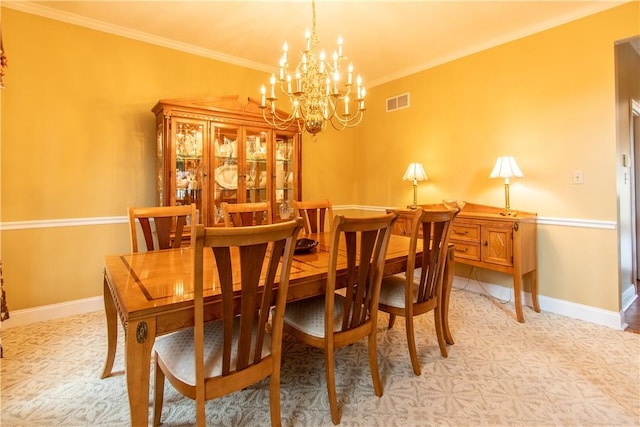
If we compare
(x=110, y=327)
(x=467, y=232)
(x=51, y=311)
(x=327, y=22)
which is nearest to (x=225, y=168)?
(x=327, y=22)

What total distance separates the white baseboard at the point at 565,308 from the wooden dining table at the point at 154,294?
1833 mm

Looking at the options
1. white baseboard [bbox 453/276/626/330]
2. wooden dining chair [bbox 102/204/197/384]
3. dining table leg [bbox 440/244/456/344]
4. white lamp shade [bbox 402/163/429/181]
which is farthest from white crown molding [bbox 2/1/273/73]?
white baseboard [bbox 453/276/626/330]

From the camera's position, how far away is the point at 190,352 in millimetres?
1368

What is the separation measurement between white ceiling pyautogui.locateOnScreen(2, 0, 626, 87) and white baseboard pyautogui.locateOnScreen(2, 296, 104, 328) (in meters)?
2.44

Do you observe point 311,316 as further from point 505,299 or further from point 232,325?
point 505,299

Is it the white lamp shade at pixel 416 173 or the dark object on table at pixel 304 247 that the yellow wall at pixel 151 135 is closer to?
the white lamp shade at pixel 416 173

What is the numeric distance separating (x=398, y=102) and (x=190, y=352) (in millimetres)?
3759

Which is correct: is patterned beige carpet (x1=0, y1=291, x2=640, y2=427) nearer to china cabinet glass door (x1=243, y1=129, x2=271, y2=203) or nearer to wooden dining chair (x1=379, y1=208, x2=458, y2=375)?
wooden dining chair (x1=379, y1=208, x2=458, y2=375)

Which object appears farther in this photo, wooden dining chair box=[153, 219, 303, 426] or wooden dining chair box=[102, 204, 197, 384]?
wooden dining chair box=[102, 204, 197, 384]

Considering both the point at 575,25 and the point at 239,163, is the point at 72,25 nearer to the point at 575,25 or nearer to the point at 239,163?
the point at 239,163

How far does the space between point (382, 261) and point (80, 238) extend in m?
2.75

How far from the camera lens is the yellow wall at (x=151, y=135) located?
262 centimetres

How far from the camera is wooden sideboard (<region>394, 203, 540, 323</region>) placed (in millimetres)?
2738

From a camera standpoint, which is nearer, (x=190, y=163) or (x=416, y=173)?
(x=190, y=163)
